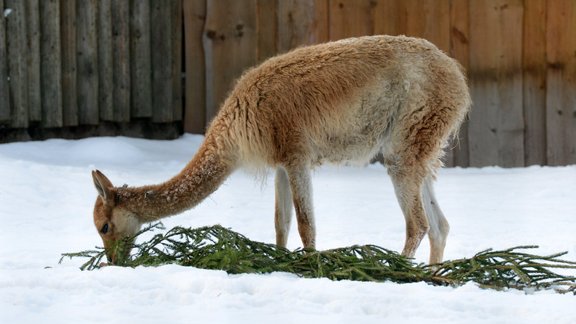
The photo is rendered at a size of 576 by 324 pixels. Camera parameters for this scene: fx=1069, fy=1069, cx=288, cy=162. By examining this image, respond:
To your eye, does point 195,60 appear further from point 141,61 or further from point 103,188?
point 103,188

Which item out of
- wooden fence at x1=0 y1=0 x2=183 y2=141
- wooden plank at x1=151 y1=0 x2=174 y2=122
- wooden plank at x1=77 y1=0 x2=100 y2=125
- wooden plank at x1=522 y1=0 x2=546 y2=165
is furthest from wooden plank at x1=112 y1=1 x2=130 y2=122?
wooden plank at x1=522 y1=0 x2=546 y2=165

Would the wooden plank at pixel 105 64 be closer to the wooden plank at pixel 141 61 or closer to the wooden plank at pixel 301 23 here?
the wooden plank at pixel 141 61

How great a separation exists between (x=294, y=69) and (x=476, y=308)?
318cm

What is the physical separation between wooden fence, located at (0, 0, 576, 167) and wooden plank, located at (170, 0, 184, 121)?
0.02 m

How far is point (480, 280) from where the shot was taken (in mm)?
4902

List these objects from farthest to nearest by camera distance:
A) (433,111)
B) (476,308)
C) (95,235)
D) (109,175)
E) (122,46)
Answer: (122,46)
(109,175)
(95,235)
(433,111)
(476,308)

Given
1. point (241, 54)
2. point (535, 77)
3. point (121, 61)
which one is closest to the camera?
point (535, 77)

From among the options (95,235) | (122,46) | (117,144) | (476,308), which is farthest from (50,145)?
(476,308)

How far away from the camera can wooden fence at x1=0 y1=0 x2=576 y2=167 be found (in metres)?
10.8

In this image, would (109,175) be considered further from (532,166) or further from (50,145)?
(532,166)

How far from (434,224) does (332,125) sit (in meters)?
1.00

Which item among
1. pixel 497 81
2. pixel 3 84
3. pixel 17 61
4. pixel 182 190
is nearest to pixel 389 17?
pixel 497 81

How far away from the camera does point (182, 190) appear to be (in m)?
6.88

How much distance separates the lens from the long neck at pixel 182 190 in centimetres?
684
